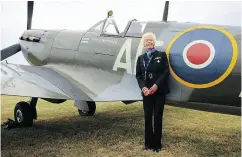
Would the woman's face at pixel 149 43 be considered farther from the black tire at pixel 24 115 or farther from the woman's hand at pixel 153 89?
the black tire at pixel 24 115

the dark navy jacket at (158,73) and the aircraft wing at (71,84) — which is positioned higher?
the dark navy jacket at (158,73)

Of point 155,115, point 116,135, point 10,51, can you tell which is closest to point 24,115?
point 116,135

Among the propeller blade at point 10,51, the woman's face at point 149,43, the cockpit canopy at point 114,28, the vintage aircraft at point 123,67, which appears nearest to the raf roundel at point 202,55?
the vintage aircraft at point 123,67

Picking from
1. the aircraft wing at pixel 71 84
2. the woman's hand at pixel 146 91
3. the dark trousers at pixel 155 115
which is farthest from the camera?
the aircraft wing at pixel 71 84

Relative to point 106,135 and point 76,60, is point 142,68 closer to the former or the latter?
point 106,135

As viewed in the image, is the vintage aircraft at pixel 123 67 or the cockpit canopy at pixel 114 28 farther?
the cockpit canopy at pixel 114 28

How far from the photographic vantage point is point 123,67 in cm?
618

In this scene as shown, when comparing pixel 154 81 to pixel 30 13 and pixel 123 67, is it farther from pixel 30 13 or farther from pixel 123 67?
pixel 30 13

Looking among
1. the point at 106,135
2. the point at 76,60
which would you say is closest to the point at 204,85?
the point at 106,135

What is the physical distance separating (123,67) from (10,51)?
425cm

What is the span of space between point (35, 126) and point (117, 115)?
244 cm

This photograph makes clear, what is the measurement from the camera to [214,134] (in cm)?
644

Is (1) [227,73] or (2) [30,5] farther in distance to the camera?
(2) [30,5]

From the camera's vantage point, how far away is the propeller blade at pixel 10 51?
29.1 feet
